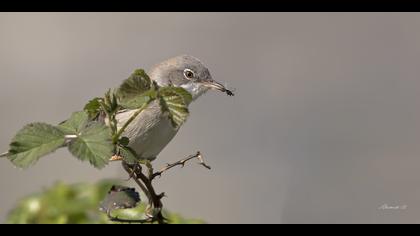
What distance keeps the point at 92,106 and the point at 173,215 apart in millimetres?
857

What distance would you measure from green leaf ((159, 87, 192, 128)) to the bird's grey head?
8.22 ft

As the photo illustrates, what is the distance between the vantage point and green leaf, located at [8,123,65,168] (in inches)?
46.4

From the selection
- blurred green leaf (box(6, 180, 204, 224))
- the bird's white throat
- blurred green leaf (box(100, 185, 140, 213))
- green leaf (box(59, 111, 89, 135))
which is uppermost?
green leaf (box(59, 111, 89, 135))

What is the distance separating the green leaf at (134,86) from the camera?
1.25m

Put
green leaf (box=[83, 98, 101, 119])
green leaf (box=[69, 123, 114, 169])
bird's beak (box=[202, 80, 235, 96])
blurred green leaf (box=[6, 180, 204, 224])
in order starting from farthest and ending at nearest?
bird's beak (box=[202, 80, 235, 96]) < blurred green leaf (box=[6, 180, 204, 224]) < green leaf (box=[83, 98, 101, 119]) < green leaf (box=[69, 123, 114, 169])

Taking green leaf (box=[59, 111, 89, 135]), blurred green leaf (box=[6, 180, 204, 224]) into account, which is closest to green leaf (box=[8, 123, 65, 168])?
green leaf (box=[59, 111, 89, 135])

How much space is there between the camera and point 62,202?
5.97ft

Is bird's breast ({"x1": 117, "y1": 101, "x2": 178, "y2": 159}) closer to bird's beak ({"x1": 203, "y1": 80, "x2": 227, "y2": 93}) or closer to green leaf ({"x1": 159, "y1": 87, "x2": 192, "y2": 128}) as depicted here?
bird's beak ({"x1": 203, "y1": 80, "x2": 227, "y2": 93})

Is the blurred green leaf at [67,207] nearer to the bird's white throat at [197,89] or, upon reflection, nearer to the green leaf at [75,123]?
the green leaf at [75,123]

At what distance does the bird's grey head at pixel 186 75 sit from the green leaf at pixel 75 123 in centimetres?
246

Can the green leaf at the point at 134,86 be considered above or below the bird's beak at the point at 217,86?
above

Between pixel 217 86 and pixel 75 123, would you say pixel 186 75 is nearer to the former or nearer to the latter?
pixel 217 86

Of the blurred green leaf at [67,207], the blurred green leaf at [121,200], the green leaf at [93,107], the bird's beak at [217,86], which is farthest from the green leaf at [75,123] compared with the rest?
the bird's beak at [217,86]

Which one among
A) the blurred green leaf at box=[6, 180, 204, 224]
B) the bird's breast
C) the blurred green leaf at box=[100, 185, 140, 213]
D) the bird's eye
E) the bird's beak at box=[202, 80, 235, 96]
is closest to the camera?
the blurred green leaf at box=[100, 185, 140, 213]
